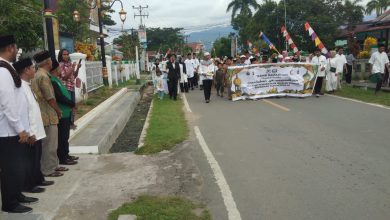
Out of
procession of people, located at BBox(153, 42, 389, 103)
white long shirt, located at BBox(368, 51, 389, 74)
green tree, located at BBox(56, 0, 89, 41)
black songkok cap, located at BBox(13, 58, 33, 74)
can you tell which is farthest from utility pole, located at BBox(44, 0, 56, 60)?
green tree, located at BBox(56, 0, 89, 41)

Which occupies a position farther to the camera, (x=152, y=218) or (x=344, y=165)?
(x=344, y=165)

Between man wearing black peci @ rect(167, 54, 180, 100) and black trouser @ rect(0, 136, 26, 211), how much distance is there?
12470mm

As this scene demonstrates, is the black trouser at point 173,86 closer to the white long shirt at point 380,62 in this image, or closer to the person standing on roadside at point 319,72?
the person standing on roadside at point 319,72

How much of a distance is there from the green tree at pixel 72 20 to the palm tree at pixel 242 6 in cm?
4704

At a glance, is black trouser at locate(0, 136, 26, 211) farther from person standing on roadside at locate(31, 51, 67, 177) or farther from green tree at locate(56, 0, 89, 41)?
green tree at locate(56, 0, 89, 41)

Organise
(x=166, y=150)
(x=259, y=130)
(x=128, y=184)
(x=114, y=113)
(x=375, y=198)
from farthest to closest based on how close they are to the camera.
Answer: (x=114, y=113)
(x=259, y=130)
(x=166, y=150)
(x=128, y=184)
(x=375, y=198)

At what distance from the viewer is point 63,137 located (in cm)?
713

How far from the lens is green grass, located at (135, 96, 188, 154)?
27.6 feet

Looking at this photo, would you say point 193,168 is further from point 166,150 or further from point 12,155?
point 12,155

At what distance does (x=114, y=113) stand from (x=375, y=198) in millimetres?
8931

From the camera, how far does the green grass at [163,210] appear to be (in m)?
4.75

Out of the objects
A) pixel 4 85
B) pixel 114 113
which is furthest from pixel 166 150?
pixel 114 113

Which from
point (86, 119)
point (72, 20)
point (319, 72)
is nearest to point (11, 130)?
point (86, 119)

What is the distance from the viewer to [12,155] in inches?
193
